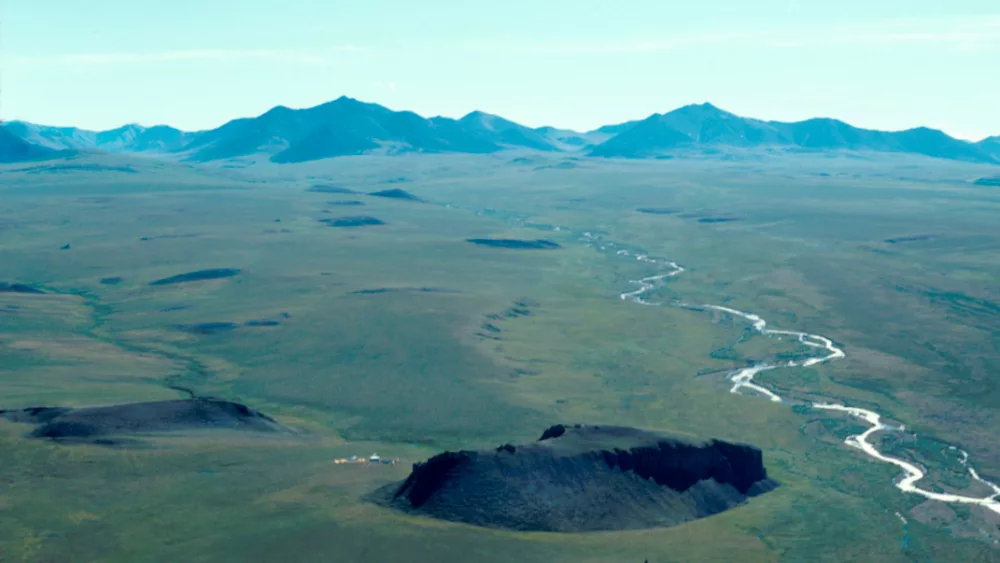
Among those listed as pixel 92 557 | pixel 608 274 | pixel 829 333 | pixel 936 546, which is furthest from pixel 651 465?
pixel 608 274

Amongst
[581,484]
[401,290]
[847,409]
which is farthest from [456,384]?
[401,290]

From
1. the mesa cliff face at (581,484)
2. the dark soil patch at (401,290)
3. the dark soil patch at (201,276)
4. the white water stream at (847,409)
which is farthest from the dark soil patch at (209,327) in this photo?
the mesa cliff face at (581,484)

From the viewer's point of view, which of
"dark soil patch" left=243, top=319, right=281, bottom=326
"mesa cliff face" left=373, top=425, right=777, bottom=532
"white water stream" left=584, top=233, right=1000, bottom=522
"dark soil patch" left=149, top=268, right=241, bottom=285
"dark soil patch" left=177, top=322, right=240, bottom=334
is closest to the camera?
"mesa cliff face" left=373, top=425, right=777, bottom=532

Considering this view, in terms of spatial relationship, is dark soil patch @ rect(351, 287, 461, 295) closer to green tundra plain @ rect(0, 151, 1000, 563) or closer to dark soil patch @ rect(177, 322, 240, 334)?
green tundra plain @ rect(0, 151, 1000, 563)

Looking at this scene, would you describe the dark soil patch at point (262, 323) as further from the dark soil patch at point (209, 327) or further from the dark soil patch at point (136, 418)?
the dark soil patch at point (136, 418)

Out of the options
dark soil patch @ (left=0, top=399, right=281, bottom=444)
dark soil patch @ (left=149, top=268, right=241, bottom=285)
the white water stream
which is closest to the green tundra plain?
the white water stream

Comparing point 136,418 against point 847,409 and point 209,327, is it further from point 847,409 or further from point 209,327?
point 847,409

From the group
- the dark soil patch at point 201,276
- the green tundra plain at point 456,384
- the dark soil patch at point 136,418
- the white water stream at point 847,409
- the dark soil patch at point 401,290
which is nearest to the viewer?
the green tundra plain at point 456,384
